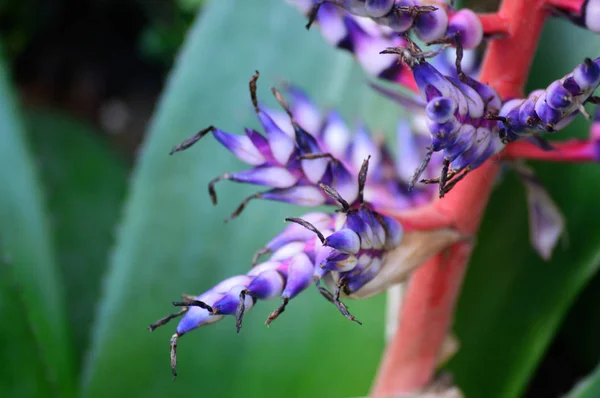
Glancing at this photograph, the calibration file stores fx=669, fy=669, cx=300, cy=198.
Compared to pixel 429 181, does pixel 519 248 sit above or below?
below

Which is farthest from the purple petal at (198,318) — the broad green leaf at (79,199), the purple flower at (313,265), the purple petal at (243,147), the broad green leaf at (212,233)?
the broad green leaf at (79,199)

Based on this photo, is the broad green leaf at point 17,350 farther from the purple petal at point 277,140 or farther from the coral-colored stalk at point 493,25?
the coral-colored stalk at point 493,25

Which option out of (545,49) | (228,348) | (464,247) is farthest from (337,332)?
(545,49)

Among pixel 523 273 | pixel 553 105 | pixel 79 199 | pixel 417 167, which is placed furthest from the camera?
pixel 79 199

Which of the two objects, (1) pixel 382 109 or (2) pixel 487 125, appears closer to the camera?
(2) pixel 487 125

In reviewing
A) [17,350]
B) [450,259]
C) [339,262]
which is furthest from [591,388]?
[17,350]

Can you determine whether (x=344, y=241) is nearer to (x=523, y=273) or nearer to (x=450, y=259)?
(x=450, y=259)

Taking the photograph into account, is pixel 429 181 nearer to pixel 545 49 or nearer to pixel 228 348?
pixel 545 49
